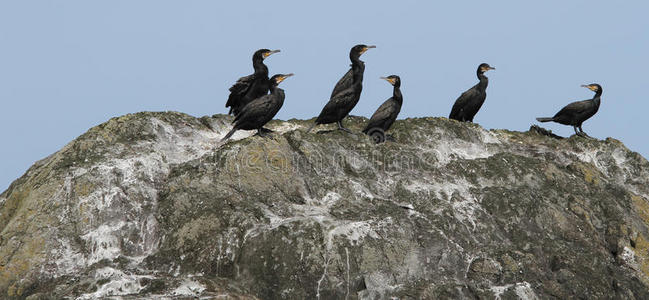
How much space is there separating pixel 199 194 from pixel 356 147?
13.9 feet

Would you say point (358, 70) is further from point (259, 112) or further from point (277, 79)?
point (259, 112)

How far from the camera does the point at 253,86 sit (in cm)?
2173

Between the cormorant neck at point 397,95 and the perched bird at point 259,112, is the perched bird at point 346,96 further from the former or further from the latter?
the perched bird at point 259,112

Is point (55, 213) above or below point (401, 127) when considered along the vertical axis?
below

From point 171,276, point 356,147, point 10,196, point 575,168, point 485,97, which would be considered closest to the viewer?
point 171,276

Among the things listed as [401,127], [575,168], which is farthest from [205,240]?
[575,168]

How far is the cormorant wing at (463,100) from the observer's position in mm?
23609

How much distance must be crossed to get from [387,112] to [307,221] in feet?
17.3

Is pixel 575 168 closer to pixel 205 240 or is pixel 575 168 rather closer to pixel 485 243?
pixel 485 243

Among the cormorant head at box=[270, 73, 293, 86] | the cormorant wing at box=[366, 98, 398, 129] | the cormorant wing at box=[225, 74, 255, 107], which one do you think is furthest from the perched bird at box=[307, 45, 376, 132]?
the cormorant wing at box=[225, 74, 255, 107]

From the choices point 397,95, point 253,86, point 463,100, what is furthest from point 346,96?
point 463,100

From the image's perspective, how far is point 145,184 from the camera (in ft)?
57.7

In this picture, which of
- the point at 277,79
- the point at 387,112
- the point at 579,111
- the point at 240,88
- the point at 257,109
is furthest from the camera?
the point at 579,111

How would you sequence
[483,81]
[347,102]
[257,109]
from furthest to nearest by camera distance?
[483,81] → [347,102] → [257,109]
